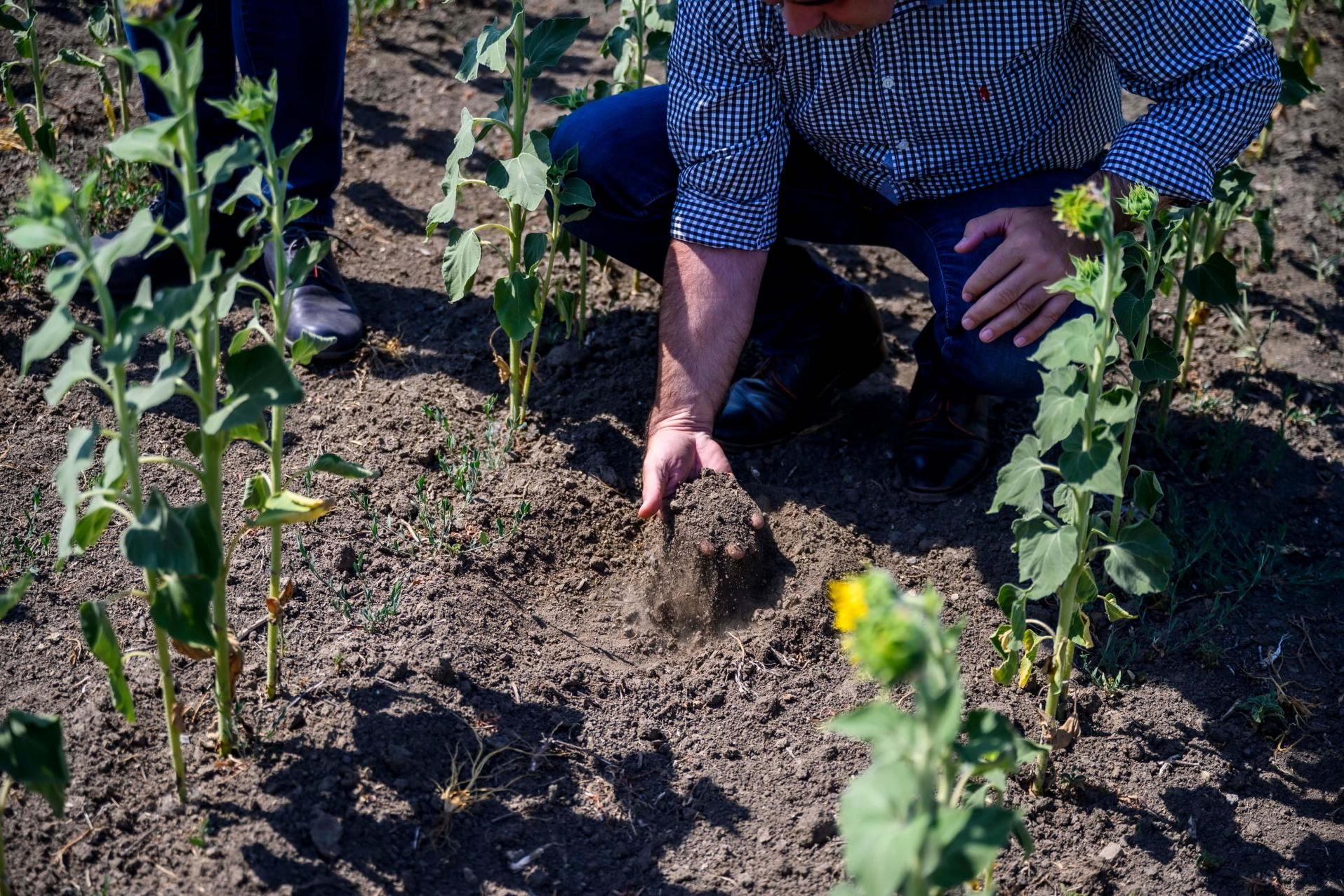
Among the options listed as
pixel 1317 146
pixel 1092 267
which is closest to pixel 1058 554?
pixel 1092 267

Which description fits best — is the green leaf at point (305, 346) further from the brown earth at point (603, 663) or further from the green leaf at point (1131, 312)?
the green leaf at point (1131, 312)

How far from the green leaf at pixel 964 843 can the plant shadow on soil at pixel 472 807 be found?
72 cm

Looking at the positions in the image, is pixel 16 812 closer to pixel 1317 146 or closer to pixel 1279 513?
pixel 1279 513

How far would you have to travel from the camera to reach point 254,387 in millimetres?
1888

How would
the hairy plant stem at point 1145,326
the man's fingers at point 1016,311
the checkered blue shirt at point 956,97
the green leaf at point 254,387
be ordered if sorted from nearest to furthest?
the green leaf at point 254,387 → the hairy plant stem at point 1145,326 → the checkered blue shirt at point 956,97 → the man's fingers at point 1016,311

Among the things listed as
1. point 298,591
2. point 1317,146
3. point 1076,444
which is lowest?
point 298,591

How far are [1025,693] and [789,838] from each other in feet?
2.06

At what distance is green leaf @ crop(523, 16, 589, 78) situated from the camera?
2.93m

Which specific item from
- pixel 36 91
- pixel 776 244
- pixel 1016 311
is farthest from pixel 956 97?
pixel 36 91

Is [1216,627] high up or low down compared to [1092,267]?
down

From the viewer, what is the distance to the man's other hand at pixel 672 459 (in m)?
2.82

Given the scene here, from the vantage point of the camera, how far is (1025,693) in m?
2.59

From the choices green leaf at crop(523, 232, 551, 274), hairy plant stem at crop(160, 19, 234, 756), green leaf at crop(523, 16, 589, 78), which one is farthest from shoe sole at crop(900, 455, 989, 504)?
hairy plant stem at crop(160, 19, 234, 756)

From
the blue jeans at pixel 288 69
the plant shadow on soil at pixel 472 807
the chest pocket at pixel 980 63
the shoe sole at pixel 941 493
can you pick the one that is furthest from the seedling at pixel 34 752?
the chest pocket at pixel 980 63
